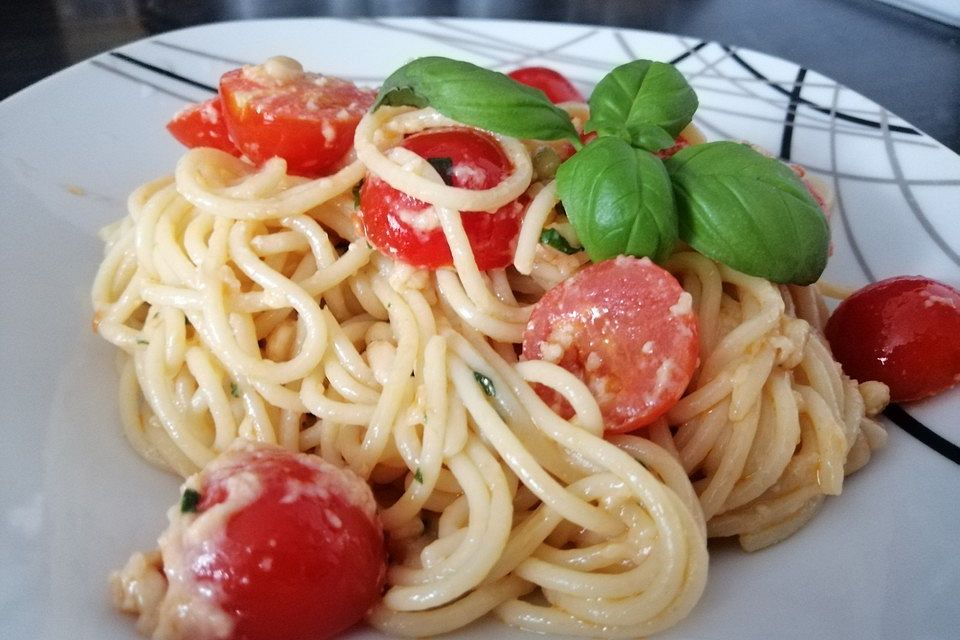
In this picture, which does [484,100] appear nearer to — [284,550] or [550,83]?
[284,550]

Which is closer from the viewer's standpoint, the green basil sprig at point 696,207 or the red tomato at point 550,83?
the green basil sprig at point 696,207

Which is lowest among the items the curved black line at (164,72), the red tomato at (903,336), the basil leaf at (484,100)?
the red tomato at (903,336)

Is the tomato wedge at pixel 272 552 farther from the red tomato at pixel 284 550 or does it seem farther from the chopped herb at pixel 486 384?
the chopped herb at pixel 486 384

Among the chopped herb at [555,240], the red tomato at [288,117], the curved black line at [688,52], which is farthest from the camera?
the curved black line at [688,52]

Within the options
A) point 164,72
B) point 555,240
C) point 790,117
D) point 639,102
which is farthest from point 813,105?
point 164,72

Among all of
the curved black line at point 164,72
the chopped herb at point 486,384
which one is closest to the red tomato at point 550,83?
the curved black line at point 164,72

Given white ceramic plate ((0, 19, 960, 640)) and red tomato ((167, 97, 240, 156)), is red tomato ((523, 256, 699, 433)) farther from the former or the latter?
red tomato ((167, 97, 240, 156))

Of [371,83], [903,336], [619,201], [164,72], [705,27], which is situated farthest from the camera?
[705,27]

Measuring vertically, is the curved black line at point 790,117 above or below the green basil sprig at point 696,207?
below
